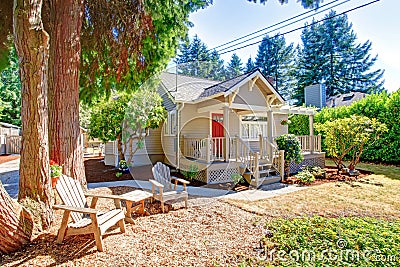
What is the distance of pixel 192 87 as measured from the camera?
10.8 m

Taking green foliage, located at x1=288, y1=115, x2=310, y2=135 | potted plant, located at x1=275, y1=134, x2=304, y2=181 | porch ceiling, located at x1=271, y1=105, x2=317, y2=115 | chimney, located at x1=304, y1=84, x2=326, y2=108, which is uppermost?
chimney, located at x1=304, y1=84, x2=326, y2=108

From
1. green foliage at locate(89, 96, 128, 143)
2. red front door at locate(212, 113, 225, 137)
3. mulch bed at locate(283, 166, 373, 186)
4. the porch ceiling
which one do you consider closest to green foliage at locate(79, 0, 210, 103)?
green foliage at locate(89, 96, 128, 143)

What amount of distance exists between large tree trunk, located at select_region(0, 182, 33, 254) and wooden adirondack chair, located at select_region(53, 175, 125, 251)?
39 cm

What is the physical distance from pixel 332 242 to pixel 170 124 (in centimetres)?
819

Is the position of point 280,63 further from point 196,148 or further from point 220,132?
point 196,148

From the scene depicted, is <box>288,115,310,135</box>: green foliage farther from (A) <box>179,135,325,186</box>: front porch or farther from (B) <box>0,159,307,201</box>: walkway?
(B) <box>0,159,307,201</box>: walkway

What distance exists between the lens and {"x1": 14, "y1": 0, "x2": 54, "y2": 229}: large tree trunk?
318cm

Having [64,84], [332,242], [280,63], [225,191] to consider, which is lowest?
[225,191]

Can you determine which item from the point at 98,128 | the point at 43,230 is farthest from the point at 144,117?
the point at 43,230

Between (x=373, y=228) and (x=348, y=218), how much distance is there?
1.93 ft

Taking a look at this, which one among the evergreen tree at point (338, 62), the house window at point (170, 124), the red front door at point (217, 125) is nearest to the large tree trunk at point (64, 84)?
the house window at point (170, 124)

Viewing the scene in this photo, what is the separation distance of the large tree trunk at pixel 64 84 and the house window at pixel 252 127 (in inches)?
305

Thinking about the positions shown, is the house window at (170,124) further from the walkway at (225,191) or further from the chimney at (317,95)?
the chimney at (317,95)

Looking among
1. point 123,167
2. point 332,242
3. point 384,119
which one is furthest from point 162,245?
point 384,119
